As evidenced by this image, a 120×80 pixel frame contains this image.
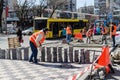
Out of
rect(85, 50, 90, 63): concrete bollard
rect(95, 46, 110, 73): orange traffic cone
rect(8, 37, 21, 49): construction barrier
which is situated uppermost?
rect(95, 46, 110, 73): orange traffic cone

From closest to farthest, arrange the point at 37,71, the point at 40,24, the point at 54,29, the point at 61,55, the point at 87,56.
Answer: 1. the point at 37,71
2. the point at 87,56
3. the point at 61,55
4. the point at 40,24
5. the point at 54,29

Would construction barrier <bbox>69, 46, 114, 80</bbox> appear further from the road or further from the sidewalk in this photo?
the sidewalk

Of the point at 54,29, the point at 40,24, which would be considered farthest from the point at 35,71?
the point at 54,29

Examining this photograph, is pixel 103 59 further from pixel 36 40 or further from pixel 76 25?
pixel 76 25

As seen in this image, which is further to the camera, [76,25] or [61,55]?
[76,25]

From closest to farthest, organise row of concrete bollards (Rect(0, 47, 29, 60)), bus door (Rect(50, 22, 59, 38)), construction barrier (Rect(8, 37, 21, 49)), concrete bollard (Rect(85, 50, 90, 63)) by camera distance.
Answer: concrete bollard (Rect(85, 50, 90, 63)), row of concrete bollards (Rect(0, 47, 29, 60)), construction barrier (Rect(8, 37, 21, 49)), bus door (Rect(50, 22, 59, 38))

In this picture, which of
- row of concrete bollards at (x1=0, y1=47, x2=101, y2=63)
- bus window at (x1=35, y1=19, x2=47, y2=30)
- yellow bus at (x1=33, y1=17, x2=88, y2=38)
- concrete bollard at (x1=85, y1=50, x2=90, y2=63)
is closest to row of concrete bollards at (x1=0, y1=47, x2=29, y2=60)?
row of concrete bollards at (x1=0, y1=47, x2=101, y2=63)

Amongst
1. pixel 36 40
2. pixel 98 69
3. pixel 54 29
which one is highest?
pixel 36 40

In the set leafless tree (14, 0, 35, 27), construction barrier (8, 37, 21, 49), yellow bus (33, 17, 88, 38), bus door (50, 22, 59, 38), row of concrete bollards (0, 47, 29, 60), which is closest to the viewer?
row of concrete bollards (0, 47, 29, 60)

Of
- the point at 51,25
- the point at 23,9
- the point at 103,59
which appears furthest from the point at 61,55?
the point at 23,9

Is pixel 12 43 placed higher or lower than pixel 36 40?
lower

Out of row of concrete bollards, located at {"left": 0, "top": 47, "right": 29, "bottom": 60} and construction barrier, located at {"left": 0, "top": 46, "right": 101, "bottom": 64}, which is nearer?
construction barrier, located at {"left": 0, "top": 46, "right": 101, "bottom": 64}

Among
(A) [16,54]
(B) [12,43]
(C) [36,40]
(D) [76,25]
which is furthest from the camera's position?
(D) [76,25]

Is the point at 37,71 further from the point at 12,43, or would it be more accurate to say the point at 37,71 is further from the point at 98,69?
the point at 12,43
